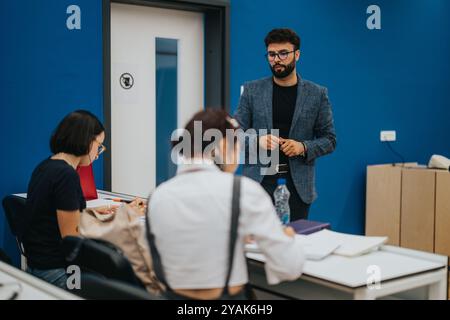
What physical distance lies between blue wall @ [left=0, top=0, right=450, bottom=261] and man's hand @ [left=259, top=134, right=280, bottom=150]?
139 centimetres

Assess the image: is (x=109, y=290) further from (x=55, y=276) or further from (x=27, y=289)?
(x=55, y=276)

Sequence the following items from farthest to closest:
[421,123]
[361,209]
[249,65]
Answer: [421,123]
[361,209]
[249,65]

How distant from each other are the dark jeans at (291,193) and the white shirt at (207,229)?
1.36 m

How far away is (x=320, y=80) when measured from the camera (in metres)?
4.89

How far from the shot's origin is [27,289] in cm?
176

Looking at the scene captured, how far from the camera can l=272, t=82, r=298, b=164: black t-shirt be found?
122 inches

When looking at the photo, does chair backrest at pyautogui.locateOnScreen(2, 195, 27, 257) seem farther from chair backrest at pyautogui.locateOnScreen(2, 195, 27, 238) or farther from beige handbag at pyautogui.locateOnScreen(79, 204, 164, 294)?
beige handbag at pyautogui.locateOnScreen(79, 204, 164, 294)

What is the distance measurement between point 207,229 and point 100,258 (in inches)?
17.1

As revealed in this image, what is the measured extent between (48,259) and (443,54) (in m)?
4.78

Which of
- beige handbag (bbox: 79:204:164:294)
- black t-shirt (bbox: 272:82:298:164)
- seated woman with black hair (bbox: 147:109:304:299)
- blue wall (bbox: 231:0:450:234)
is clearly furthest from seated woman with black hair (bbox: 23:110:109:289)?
blue wall (bbox: 231:0:450:234)
